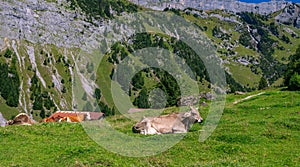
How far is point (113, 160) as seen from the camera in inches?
536

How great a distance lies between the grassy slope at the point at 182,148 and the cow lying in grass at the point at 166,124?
2.39 metres

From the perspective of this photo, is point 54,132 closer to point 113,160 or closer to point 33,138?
point 33,138

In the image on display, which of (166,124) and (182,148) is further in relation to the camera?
(166,124)

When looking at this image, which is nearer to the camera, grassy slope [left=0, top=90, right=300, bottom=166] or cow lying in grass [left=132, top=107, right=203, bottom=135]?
grassy slope [left=0, top=90, right=300, bottom=166]

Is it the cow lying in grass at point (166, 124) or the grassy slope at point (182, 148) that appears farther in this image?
the cow lying in grass at point (166, 124)

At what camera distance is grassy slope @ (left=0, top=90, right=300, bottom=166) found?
13625 millimetres

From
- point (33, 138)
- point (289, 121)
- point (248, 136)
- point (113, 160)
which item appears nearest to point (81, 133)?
point (33, 138)

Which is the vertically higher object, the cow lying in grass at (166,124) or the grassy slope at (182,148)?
the grassy slope at (182,148)

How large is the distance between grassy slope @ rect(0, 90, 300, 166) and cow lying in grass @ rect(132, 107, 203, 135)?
2.39 metres

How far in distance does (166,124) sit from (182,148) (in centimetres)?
649

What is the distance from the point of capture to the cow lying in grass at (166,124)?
21.0 metres

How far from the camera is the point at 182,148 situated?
50.8 ft

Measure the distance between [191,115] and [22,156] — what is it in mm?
11798

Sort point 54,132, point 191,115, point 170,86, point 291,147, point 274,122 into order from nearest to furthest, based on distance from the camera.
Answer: point 291,147, point 54,132, point 274,122, point 191,115, point 170,86
